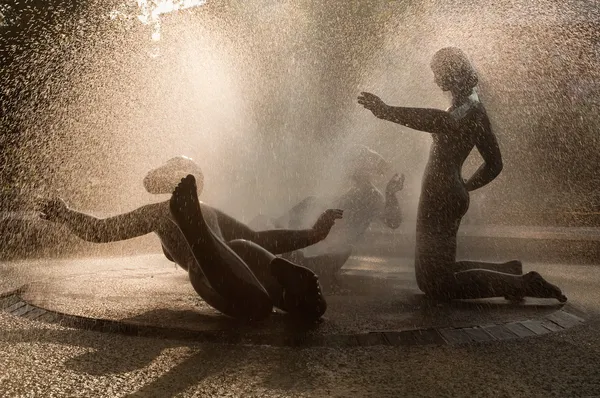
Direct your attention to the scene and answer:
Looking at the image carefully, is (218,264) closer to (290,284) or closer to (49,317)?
(290,284)

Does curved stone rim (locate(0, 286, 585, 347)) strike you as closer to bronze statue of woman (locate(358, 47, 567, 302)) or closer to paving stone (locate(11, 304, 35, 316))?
paving stone (locate(11, 304, 35, 316))

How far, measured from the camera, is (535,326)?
3.44 meters

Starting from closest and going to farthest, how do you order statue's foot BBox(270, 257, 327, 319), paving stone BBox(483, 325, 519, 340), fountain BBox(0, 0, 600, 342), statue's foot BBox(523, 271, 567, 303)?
statue's foot BBox(270, 257, 327, 319), paving stone BBox(483, 325, 519, 340), statue's foot BBox(523, 271, 567, 303), fountain BBox(0, 0, 600, 342)

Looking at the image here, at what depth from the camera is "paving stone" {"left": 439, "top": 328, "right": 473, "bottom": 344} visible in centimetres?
311

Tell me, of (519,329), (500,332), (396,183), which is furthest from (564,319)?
(396,183)

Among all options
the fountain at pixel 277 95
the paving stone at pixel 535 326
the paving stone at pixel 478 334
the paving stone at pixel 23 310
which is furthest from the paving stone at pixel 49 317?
the fountain at pixel 277 95

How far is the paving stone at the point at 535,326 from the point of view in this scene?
3.36 meters

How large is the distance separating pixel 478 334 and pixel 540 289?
1215 millimetres

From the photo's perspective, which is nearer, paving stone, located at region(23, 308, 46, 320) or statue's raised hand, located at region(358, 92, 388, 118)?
paving stone, located at region(23, 308, 46, 320)

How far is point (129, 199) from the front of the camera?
50.7 ft

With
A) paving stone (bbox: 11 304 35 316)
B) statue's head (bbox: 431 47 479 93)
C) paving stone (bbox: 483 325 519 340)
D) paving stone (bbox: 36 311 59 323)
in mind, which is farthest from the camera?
statue's head (bbox: 431 47 479 93)

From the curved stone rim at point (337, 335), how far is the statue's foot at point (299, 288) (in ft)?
0.61

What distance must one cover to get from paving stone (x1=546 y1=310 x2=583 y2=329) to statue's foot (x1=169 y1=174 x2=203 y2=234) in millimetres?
2350

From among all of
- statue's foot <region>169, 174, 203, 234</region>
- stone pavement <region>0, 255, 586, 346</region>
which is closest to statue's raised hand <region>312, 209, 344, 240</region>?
stone pavement <region>0, 255, 586, 346</region>
